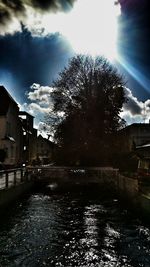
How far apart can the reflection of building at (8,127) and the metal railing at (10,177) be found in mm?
9472

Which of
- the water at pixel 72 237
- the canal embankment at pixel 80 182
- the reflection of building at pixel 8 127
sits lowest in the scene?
the water at pixel 72 237

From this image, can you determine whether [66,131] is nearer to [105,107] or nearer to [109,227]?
[105,107]

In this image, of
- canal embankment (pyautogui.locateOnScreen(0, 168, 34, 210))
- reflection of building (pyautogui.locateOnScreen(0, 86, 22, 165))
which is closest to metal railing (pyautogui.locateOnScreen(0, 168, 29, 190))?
canal embankment (pyautogui.locateOnScreen(0, 168, 34, 210))

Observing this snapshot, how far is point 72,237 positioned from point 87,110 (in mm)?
28499

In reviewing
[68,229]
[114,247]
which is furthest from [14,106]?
[114,247]

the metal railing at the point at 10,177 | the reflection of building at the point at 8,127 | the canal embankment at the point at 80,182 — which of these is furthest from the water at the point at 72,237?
the reflection of building at the point at 8,127

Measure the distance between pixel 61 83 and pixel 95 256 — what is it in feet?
110

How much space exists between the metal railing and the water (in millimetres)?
1328

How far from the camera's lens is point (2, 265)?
8.84m

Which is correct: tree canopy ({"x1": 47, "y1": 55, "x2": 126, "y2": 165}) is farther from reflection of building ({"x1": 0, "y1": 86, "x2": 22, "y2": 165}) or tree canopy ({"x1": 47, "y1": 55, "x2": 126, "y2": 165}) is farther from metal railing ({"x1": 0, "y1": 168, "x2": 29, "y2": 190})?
metal railing ({"x1": 0, "y1": 168, "x2": 29, "y2": 190})

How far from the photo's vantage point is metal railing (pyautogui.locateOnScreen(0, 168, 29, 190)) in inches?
705

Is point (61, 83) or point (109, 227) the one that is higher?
point (61, 83)

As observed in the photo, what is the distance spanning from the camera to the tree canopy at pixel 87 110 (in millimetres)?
39406

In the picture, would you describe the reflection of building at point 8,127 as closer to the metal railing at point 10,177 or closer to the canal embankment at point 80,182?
the canal embankment at point 80,182
